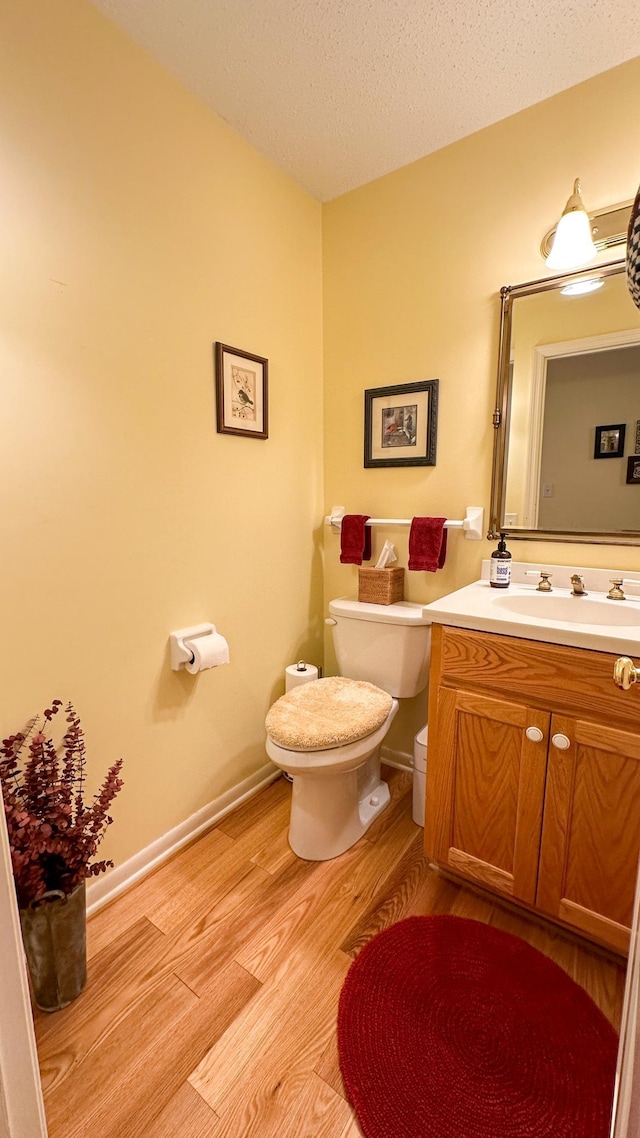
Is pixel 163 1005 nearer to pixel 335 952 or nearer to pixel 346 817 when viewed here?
pixel 335 952

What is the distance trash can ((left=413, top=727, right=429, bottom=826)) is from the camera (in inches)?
63.5

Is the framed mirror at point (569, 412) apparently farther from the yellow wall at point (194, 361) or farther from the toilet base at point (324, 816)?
the toilet base at point (324, 816)

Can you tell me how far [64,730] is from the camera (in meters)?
1.23

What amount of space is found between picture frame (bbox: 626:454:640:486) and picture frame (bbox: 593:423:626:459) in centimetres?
3

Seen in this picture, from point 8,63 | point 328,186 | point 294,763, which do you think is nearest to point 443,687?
point 294,763

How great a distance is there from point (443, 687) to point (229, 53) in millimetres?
1831

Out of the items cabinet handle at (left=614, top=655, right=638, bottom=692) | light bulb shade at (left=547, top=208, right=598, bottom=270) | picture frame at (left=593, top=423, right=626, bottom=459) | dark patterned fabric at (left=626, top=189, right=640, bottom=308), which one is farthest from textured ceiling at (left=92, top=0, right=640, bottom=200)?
cabinet handle at (left=614, top=655, right=638, bottom=692)

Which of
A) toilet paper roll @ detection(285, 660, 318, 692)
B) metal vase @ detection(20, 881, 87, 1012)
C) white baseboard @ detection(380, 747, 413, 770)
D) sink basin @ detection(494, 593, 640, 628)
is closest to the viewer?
metal vase @ detection(20, 881, 87, 1012)

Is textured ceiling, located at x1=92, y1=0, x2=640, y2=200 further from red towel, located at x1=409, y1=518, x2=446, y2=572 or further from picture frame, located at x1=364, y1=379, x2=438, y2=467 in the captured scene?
red towel, located at x1=409, y1=518, x2=446, y2=572

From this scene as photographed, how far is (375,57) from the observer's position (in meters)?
1.28

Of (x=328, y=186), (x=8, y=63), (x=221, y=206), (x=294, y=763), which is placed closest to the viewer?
(x=8, y=63)

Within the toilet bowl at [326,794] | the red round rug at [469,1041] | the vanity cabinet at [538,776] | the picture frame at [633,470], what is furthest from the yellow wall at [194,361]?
the red round rug at [469,1041]

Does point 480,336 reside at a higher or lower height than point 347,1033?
higher

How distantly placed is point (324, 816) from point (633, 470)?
1.43 m
